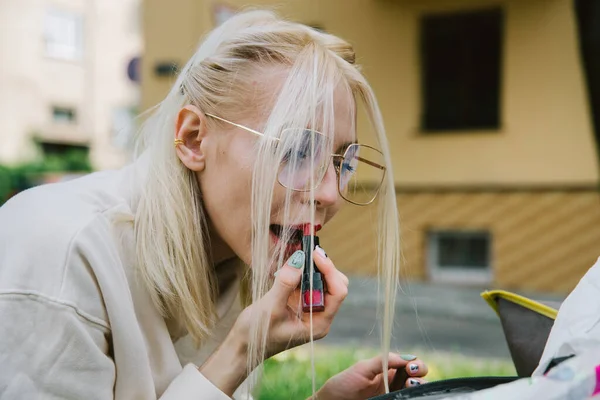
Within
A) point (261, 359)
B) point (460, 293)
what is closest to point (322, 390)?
point (261, 359)

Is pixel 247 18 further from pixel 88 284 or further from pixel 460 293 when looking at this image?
pixel 460 293

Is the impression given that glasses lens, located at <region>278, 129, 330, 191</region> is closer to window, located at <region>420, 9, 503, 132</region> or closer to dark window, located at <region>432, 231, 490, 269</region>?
window, located at <region>420, 9, 503, 132</region>

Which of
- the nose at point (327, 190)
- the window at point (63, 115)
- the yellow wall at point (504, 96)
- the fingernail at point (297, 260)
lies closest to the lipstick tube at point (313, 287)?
the fingernail at point (297, 260)

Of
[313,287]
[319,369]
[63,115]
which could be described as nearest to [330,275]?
[313,287]

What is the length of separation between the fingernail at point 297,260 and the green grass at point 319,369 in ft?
A: 4.84

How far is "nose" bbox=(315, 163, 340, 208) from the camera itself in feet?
4.75

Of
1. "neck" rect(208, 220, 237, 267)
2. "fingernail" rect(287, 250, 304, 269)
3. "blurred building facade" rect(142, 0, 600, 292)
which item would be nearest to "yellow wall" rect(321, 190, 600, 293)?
"blurred building facade" rect(142, 0, 600, 292)

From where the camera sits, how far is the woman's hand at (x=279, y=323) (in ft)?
4.42

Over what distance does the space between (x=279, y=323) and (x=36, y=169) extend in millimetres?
20041

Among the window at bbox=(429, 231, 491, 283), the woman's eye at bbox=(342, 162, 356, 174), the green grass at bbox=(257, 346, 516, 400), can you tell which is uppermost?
the woman's eye at bbox=(342, 162, 356, 174)

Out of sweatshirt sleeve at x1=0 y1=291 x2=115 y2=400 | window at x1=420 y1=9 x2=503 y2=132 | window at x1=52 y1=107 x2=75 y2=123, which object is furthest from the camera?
window at x1=52 y1=107 x2=75 y2=123

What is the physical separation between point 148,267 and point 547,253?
7386 millimetres

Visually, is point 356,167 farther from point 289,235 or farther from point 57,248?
point 57,248

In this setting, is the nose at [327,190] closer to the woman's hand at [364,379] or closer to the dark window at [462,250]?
the woman's hand at [364,379]
